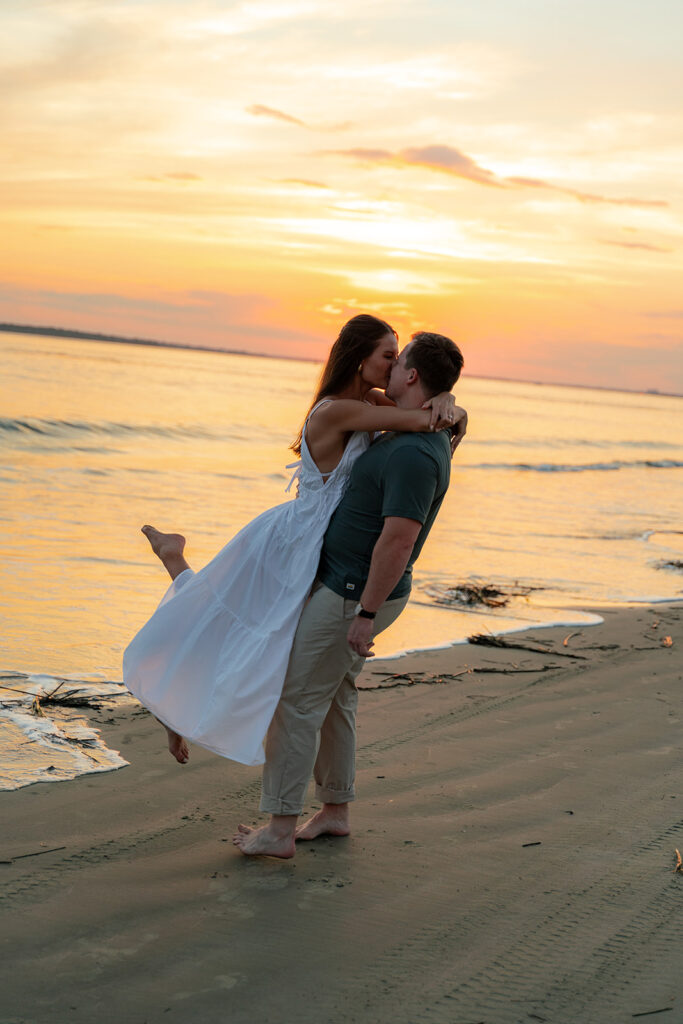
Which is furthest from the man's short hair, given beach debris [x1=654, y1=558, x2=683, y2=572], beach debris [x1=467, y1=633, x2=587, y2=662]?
beach debris [x1=654, y1=558, x2=683, y2=572]

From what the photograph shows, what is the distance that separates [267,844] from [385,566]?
1.22 metres

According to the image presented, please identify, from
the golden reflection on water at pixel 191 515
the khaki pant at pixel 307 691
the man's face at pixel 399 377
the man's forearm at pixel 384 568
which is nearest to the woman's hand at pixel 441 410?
the man's face at pixel 399 377

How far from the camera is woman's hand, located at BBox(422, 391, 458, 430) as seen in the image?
363 cm

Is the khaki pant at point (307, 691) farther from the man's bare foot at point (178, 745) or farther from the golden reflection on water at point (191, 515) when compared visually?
the golden reflection on water at point (191, 515)

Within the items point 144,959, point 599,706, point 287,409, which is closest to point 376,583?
point 144,959

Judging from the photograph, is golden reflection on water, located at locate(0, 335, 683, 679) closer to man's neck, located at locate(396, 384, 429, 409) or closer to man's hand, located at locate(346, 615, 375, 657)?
man's hand, located at locate(346, 615, 375, 657)

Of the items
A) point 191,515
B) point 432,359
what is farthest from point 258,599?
point 191,515

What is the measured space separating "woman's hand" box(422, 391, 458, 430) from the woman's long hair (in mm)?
332

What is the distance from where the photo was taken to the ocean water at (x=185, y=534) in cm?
632

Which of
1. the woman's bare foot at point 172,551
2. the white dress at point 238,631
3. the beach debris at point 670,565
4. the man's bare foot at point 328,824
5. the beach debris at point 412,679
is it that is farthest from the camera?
the beach debris at point 670,565

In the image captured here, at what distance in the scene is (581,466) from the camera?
31.9m

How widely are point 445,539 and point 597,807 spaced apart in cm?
846

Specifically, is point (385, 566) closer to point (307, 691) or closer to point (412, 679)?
point (307, 691)

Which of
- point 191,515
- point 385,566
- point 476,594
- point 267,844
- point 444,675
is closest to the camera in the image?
point 385,566
